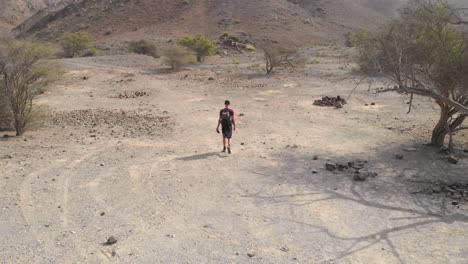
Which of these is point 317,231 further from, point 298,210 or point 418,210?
point 418,210

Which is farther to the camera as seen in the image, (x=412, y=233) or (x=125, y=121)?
(x=125, y=121)

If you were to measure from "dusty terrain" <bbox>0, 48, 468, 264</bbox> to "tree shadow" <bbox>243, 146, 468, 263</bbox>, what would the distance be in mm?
33

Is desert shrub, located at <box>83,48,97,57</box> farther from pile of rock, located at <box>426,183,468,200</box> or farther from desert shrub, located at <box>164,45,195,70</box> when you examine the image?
pile of rock, located at <box>426,183,468,200</box>

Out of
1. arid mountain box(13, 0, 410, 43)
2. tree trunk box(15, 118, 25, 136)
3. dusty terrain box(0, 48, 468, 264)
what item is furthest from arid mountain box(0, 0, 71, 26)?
tree trunk box(15, 118, 25, 136)

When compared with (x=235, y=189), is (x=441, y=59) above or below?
above

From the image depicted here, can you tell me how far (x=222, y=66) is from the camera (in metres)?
34.9

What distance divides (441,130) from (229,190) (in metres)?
7.04

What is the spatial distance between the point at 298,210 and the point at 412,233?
2033 millimetres

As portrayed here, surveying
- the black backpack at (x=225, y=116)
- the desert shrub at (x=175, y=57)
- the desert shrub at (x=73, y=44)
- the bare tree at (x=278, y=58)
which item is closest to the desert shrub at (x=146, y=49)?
the desert shrub at (x=73, y=44)

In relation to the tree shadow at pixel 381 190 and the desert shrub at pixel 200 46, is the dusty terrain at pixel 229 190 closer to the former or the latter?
the tree shadow at pixel 381 190

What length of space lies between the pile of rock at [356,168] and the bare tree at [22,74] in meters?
9.29

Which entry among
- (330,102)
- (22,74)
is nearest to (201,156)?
(22,74)

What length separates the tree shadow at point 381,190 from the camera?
7.47 meters

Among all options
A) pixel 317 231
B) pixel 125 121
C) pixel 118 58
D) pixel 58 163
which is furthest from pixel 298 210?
pixel 118 58
